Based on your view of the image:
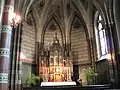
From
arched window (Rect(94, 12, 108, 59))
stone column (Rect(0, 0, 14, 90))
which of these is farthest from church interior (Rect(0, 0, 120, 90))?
stone column (Rect(0, 0, 14, 90))

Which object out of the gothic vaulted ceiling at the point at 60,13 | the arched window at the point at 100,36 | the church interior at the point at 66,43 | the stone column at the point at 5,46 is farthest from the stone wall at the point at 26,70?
the stone column at the point at 5,46

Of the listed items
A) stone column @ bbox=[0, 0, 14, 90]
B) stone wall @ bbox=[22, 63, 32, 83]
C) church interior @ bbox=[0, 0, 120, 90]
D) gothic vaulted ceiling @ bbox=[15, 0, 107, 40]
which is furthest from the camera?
gothic vaulted ceiling @ bbox=[15, 0, 107, 40]

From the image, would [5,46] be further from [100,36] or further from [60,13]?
[60,13]

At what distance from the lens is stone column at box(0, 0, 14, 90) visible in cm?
618

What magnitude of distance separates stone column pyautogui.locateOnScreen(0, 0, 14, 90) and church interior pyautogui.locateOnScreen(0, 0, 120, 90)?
6.93 metres

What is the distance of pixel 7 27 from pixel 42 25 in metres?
13.6

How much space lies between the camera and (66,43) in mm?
20078

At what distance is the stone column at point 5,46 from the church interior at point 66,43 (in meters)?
6.93

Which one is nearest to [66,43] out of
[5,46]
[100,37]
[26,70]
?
[100,37]

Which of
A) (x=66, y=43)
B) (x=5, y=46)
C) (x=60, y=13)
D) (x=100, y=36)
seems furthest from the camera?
(x=60, y=13)

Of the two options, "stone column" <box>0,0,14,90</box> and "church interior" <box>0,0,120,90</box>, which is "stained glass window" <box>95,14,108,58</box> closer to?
"church interior" <box>0,0,120,90</box>

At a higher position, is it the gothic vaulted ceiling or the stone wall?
the gothic vaulted ceiling

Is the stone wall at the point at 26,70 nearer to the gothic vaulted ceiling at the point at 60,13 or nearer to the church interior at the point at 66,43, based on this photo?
the church interior at the point at 66,43

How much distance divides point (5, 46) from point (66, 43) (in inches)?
538
